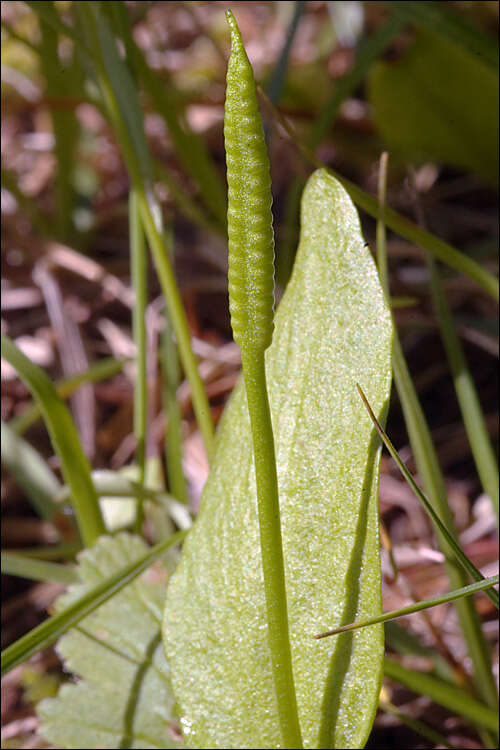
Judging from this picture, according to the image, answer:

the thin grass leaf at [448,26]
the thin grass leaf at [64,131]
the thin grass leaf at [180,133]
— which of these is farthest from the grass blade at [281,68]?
the thin grass leaf at [64,131]

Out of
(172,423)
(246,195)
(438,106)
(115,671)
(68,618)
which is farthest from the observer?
(438,106)

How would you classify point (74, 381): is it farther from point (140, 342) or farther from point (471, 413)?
point (471, 413)

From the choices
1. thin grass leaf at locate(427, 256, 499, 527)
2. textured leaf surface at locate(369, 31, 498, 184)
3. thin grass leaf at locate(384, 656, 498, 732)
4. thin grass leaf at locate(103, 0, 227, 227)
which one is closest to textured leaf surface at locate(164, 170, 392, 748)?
thin grass leaf at locate(384, 656, 498, 732)

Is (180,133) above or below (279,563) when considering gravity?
above

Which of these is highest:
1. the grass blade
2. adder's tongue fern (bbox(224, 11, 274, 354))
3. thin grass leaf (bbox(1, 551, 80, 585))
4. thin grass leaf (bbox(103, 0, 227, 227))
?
the grass blade

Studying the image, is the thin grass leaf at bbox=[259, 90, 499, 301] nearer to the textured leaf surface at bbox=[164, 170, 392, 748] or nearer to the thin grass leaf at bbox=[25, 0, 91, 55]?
the textured leaf surface at bbox=[164, 170, 392, 748]

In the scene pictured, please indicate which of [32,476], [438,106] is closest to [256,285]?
[32,476]

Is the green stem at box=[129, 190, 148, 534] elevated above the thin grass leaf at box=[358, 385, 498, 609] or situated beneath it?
elevated above
